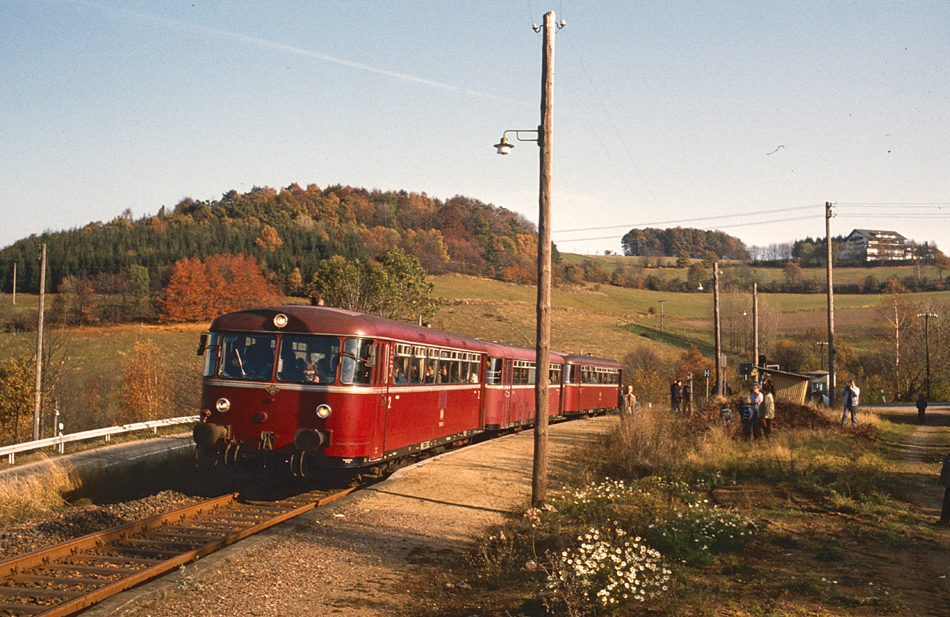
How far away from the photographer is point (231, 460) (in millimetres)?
11609

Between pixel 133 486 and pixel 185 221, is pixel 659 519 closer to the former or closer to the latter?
pixel 133 486

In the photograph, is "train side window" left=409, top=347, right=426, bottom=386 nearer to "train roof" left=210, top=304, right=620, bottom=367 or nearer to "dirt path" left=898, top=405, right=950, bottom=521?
"train roof" left=210, top=304, right=620, bottom=367

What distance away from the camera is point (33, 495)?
12.1 meters

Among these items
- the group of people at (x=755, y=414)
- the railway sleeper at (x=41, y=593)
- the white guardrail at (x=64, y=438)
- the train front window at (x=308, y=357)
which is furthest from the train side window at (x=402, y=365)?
the white guardrail at (x=64, y=438)

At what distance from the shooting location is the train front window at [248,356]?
1191cm

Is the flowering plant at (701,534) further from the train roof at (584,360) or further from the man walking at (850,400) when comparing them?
the train roof at (584,360)

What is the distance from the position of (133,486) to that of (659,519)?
1035 cm

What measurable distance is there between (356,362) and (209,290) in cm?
5527

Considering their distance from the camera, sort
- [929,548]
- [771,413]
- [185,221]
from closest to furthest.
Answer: [929,548] → [771,413] → [185,221]

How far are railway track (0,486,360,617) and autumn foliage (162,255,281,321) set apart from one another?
1971 inches

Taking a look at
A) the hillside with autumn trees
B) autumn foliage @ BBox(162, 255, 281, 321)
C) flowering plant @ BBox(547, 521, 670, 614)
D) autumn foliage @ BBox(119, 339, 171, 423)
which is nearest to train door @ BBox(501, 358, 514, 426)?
flowering plant @ BBox(547, 521, 670, 614)

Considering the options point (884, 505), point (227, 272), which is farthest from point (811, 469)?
point (227, 272)

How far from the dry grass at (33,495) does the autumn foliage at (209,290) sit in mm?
46008

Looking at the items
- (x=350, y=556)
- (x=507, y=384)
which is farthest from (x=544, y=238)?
(x=507, y=384)
